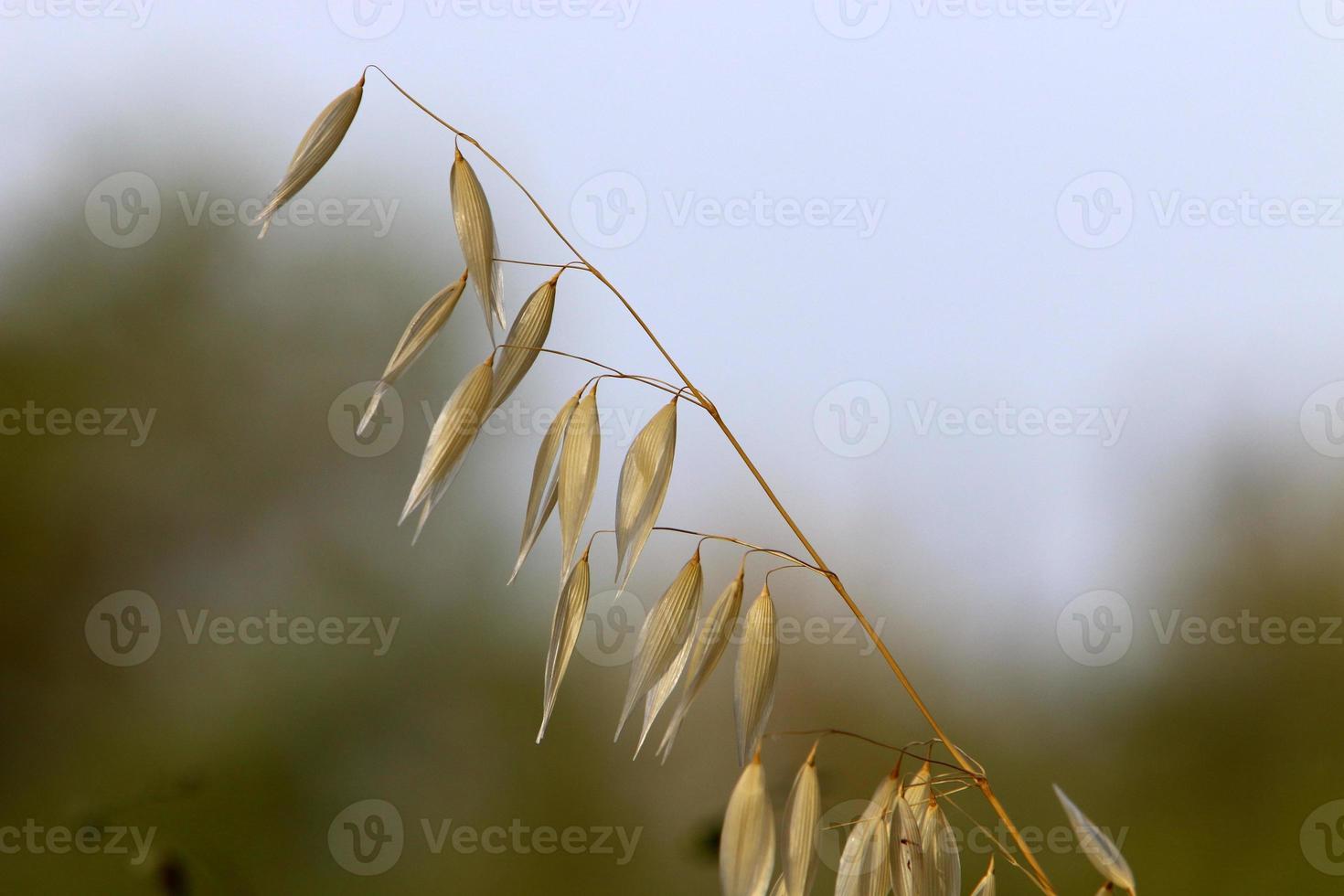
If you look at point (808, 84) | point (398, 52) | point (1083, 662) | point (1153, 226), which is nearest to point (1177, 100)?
point (1153, 226)

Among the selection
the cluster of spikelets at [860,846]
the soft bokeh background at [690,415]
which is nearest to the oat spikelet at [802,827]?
the cluster of spikelets at [860,846]

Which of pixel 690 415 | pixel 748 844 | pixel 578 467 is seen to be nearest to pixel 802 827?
pixel 748 844

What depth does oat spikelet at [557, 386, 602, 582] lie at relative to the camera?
0.88ft

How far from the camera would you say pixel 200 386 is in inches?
30.0

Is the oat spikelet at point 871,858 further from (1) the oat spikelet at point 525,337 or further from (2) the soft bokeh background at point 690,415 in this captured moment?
(2) the soft bokeh background at point 690,415

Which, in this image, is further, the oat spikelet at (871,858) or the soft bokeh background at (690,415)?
the soft bokeh background at (690,415)

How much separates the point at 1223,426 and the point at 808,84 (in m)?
0.46

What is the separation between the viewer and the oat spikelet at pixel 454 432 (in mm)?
269

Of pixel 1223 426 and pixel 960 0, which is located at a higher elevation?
pixel 960 0

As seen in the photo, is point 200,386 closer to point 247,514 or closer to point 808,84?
point 247,514

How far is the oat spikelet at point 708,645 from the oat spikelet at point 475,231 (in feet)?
0.36

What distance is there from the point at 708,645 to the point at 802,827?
54 millimetres

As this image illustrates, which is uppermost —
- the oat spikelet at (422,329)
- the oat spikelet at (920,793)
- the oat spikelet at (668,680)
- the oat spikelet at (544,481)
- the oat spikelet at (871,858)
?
the oat spikelet at (422,329)

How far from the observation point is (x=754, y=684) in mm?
259
